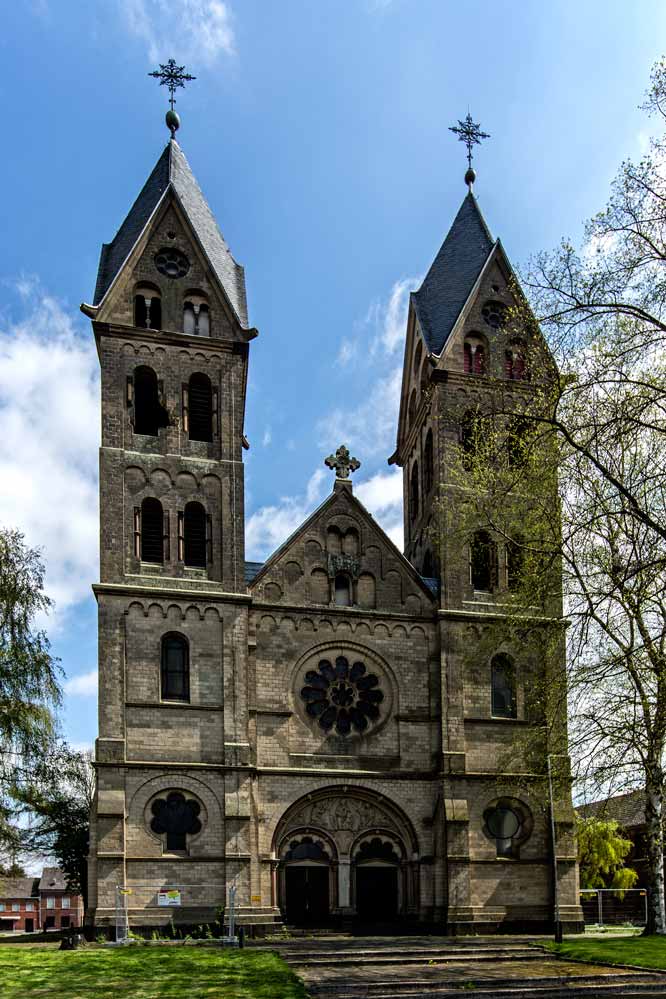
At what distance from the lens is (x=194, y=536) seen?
114 ft

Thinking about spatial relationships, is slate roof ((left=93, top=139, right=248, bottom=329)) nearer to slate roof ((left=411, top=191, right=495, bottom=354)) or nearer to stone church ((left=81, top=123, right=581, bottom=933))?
stone church ((left=81, top=123, right=581, bottom=933))

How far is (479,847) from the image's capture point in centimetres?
3341

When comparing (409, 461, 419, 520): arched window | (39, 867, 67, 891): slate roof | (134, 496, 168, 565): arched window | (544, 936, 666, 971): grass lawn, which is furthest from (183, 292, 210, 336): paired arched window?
(39, 867, 67, 891): slate roof

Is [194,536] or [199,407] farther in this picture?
[199,407]

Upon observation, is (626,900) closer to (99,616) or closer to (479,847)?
(479,847)

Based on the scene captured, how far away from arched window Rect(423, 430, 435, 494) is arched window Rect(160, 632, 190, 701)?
11329 mm

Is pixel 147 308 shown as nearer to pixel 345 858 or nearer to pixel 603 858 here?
pixel 345 858

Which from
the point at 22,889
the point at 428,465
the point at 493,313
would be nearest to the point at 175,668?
the point at 428,465

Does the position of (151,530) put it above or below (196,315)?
below

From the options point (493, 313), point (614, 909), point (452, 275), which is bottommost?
point (614, 909)

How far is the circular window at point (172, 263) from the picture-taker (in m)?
36.9

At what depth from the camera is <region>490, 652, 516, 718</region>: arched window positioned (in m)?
35.2

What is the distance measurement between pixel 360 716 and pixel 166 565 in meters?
7.80

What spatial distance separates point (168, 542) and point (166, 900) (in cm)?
1061
